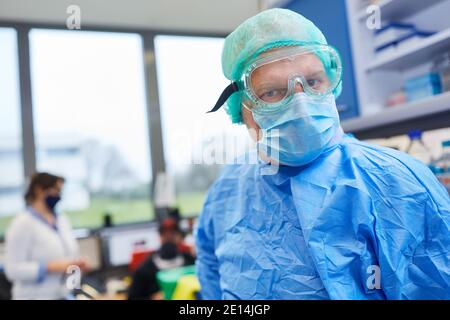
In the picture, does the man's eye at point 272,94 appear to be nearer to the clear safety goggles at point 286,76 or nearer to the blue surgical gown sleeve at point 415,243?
the clear safety goggles at point 286,76

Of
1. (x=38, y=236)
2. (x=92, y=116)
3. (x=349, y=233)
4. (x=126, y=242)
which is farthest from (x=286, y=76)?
(x=126, y=242)

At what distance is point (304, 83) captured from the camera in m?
0.61

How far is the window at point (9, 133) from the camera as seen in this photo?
2.88 feet

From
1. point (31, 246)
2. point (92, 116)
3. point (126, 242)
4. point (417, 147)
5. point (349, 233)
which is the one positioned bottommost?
point (126, 242)

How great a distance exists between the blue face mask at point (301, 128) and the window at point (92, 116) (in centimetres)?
35

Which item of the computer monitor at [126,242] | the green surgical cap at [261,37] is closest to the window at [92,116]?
the computer monitor at [126,242]

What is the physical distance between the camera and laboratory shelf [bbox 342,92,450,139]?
0.67 meters

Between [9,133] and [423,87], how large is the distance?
1543 millimetres

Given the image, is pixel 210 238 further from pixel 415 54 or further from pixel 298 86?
pixel 415 54

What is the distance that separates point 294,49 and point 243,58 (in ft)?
0.29

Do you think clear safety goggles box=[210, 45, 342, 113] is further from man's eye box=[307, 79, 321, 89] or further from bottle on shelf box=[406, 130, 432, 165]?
bottle on shelf box=[406, 130, 432, 165]

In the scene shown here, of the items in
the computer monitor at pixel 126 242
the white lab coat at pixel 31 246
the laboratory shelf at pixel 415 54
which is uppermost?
the laboratory shelf at pixel 415 54

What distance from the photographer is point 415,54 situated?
78cm

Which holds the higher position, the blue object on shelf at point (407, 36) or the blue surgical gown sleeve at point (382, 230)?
the blue object on shelf at point (407, 36)
